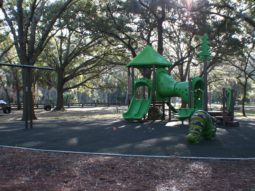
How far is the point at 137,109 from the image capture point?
59.1 feet

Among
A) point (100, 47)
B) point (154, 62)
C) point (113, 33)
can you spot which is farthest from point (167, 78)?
point (100, 47)

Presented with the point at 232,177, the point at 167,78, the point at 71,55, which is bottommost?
the point at 232,177

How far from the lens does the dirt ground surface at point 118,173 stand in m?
5.47

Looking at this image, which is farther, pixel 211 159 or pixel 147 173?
pixel 211 159

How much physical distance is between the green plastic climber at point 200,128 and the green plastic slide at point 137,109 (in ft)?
23.5

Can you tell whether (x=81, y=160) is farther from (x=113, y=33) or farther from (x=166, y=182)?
(x=113, y=33)

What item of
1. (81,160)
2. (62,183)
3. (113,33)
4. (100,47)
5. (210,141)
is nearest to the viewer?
(62,183)

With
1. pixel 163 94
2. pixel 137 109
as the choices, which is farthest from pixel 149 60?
pixel 137 109

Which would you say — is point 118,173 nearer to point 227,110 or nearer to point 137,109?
point 227,110

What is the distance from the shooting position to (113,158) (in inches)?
297

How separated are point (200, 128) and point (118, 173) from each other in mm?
4148

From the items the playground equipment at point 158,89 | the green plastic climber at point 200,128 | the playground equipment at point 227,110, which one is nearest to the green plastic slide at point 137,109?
the playground equipment at point 158,89

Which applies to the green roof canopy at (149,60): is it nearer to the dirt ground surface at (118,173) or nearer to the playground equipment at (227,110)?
the playground equipment at (227,110)

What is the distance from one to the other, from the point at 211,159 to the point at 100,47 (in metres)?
30.8
